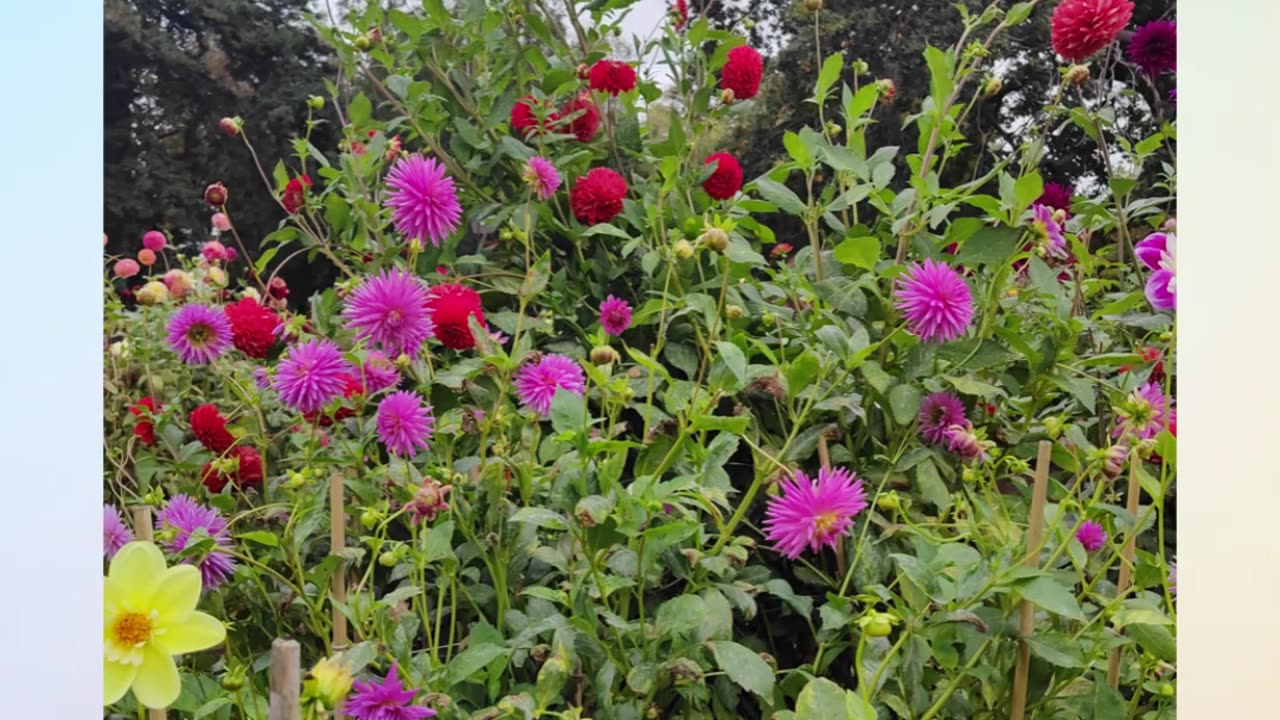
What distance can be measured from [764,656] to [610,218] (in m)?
0.44

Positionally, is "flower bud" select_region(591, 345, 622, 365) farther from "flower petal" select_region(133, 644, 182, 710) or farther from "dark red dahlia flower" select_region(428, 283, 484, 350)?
"flower petal" select_region(133, 644, 182, 710)

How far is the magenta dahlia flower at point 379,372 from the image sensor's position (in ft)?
2.36

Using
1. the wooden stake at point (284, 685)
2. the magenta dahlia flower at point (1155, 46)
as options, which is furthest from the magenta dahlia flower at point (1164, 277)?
the wooden stake at point (284, 685)

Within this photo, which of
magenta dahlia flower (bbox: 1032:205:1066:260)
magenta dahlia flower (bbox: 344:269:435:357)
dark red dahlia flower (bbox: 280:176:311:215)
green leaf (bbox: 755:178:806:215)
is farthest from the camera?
dark red dahlia flower (bbox: 280:176:311:215)

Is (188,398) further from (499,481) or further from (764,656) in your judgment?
(764,656)

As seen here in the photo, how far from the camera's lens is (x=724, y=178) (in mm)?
1035

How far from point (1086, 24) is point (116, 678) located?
819 mm

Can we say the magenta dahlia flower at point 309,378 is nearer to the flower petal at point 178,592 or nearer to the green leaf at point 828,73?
the flower petal at point 178,592

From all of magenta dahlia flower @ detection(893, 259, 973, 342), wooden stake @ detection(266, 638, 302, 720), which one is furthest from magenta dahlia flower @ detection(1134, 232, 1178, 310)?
wooden stake @ detection(266, 638, 302, 720)

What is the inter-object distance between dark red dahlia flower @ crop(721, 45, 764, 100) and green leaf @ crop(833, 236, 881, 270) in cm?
42
